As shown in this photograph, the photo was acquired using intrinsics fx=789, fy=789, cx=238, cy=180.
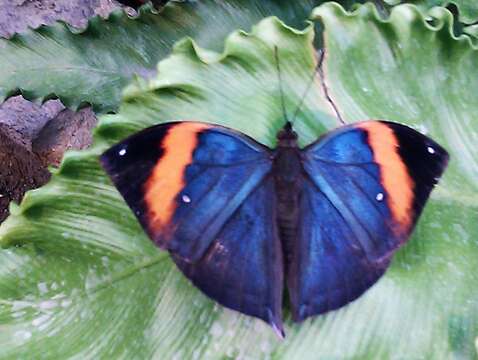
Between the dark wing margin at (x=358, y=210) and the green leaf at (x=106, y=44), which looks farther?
the green leaf at (x=106, y=44)

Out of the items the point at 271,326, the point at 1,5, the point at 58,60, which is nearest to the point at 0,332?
the point at 271,326

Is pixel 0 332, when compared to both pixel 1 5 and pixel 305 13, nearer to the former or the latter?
pixel 305 13

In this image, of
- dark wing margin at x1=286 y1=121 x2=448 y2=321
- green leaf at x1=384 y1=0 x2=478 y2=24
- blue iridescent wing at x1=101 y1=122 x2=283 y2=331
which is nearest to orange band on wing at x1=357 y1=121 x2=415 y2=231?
dark wing margin at x1=286 y1=121 x2=448 y2=321

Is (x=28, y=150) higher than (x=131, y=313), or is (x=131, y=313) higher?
(x=131, y=313)

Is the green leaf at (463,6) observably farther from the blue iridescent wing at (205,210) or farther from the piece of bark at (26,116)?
the piece of bark at (26,116)

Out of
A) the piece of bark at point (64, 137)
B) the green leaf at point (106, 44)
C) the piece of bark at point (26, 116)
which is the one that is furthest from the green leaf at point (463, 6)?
the piece of bark at point (26, 116)

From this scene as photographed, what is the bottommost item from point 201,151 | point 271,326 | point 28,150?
point 28,150

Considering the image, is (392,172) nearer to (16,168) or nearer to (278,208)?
(278,208)
